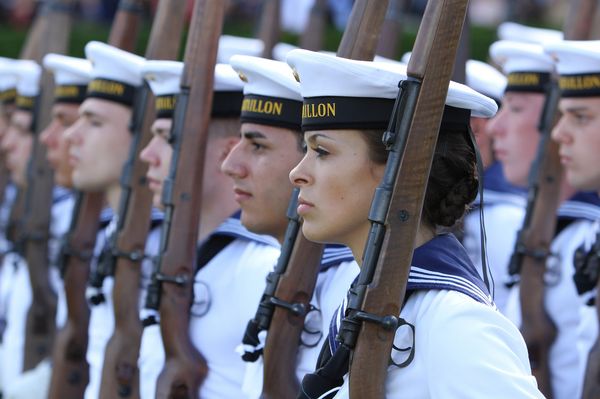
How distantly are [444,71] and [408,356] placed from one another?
2.24 ft

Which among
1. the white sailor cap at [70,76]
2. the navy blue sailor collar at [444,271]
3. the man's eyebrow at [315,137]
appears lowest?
the navy blue sailor collar at [444,271]

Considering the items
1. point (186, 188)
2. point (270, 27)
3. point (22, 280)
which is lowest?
point (186, 188)

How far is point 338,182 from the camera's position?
3.10 m

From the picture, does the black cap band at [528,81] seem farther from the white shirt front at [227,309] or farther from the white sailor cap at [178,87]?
the white shirt front at [227,309]

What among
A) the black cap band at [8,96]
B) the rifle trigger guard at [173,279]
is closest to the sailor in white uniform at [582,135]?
the rifle trigger guard at [173,279]

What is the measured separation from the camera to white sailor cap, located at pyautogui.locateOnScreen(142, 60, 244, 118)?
504 centimetres

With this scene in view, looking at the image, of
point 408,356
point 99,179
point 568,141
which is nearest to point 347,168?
point 408,356

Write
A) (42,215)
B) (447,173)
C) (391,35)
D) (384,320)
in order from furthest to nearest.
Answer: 1. (42,215)
2. (391,35)
3. (447,173)
4. (384,320)

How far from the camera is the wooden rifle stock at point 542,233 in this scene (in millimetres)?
5191

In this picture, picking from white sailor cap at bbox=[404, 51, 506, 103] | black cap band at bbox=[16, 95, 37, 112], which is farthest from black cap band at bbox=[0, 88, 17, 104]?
white sailor cap at bbox=[404, 51, 506, 103]

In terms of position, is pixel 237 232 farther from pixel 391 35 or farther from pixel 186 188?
pixel 391 35

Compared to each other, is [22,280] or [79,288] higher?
[22,280]

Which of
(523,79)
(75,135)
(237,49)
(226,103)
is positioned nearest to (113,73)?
(75,135)

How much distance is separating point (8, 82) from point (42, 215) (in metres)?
1.46
